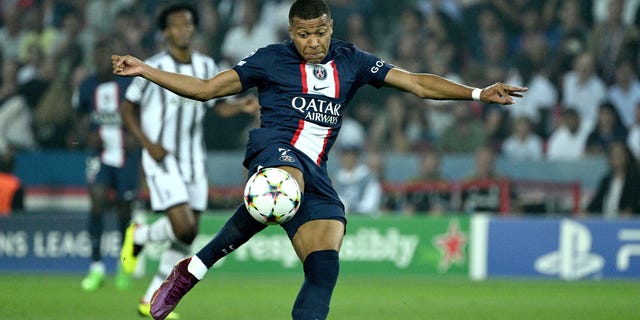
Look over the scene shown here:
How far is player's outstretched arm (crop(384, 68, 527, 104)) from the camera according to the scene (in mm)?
6945

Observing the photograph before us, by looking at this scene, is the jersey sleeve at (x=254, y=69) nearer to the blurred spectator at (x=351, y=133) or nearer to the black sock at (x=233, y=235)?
the black sock at (x=233, y=235)

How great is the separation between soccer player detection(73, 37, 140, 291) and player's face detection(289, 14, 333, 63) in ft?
20.2

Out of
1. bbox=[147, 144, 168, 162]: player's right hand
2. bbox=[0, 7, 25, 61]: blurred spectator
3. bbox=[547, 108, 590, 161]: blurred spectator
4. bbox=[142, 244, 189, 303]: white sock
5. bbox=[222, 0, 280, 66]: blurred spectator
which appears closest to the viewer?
bbox=[142, 244, 189, 303]: white sock

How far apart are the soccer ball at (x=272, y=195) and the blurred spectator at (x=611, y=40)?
11.5 meters

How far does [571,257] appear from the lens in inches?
566

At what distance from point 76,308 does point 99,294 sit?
1.55 meters

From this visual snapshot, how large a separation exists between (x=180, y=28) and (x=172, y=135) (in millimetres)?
919

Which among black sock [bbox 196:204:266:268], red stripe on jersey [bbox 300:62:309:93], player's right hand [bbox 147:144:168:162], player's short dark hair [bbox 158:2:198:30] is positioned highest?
player's short dark hair [bbox 158:2:198:30]

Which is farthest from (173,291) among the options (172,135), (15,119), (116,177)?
(15,119)

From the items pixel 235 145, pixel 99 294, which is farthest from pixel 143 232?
pixel 235 145

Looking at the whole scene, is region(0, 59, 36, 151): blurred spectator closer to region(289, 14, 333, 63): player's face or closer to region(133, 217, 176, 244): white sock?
region(133, 217, 176, 244): white sock

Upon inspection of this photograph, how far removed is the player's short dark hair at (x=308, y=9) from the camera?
273 inches

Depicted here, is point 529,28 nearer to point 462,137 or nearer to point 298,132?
point 462,137

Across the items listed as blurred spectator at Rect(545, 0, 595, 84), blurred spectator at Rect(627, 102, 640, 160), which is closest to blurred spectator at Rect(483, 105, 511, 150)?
blurred spectator at Rect(545, 0, 595, 84)
